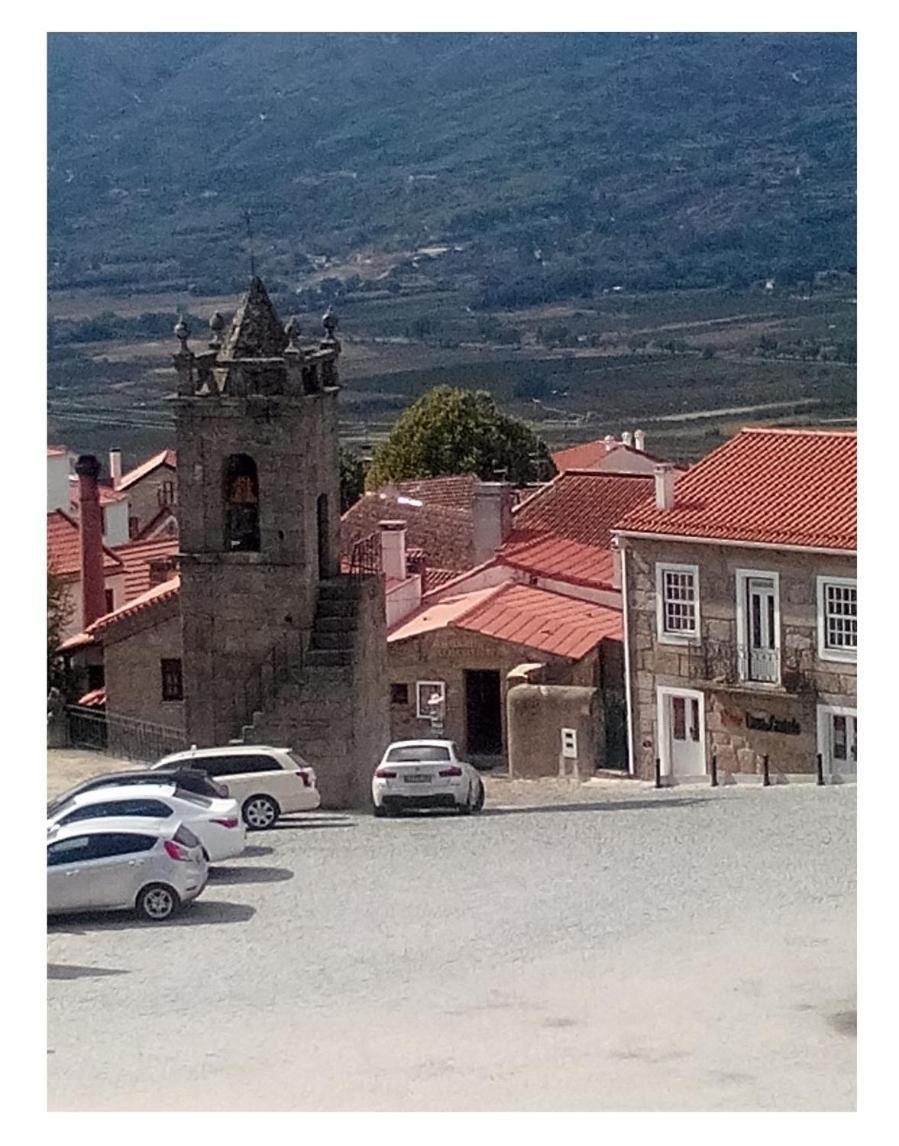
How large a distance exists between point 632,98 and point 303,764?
32.4 ft

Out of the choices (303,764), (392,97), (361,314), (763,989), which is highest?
(392,97)

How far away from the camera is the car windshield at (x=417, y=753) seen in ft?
69.4

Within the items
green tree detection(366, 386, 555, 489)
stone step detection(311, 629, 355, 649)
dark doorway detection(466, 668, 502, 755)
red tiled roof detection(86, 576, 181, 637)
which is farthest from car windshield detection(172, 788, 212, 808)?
green tree detection(366, 386, 555, 489)

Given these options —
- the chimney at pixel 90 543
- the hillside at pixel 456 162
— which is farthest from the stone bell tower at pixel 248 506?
the hillside at pixel 456 162

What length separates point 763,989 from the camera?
56.6 ft

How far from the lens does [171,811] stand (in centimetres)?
1869

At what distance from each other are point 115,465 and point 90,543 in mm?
1317

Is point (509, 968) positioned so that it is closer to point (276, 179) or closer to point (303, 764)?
point (303, 764)

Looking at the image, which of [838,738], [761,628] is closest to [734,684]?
[761,628]

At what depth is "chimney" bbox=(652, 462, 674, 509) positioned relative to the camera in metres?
26.9

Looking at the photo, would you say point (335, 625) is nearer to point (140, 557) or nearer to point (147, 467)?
point (140, 557)

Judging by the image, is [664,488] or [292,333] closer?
[292,333]

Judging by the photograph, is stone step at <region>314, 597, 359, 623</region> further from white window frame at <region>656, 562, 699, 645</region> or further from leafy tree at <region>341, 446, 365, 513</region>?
leafy tree at <region>341, 446, 365, 513</region>

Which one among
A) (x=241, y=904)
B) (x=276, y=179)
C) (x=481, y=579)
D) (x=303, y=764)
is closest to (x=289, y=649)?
(x=303, y=764)
